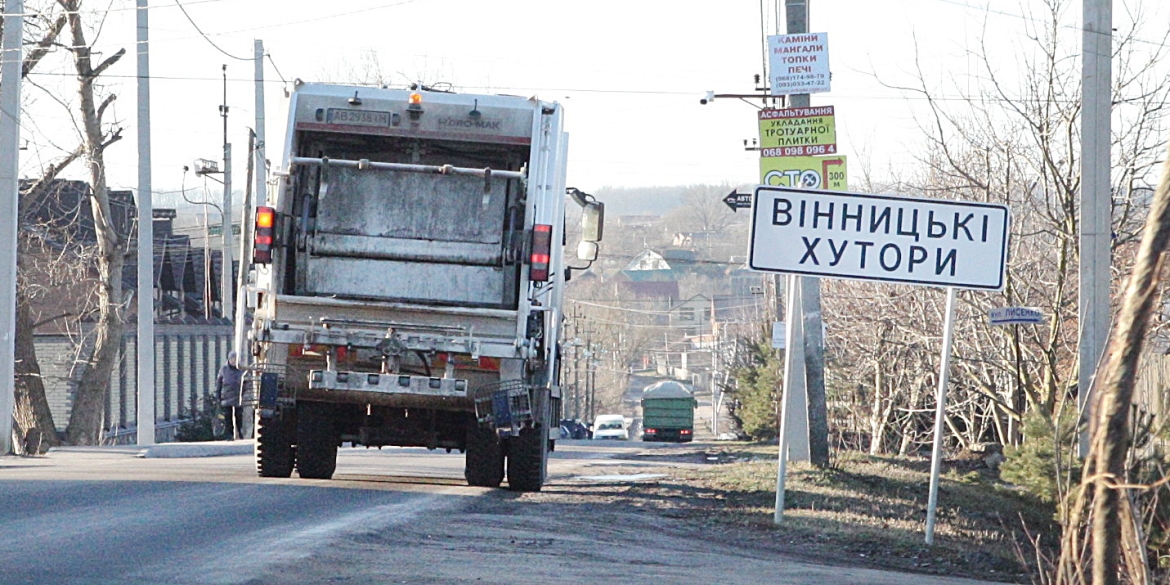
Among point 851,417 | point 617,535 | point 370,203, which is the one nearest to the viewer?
point 617,535

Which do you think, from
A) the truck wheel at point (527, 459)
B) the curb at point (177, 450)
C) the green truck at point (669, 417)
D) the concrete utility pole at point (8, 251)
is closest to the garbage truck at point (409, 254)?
the truck wheel at point (527, 459)

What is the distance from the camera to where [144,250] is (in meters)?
24.8

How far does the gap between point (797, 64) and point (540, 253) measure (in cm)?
609

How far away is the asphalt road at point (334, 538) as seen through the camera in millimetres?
6895

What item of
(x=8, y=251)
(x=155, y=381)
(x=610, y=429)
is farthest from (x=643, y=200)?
(x=8, y=251)

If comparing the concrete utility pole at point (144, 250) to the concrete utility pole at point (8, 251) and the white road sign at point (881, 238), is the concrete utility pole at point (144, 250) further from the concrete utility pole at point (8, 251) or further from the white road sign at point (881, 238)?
the white road sign at point (881, 238)

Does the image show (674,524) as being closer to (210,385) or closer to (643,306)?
(210,385)

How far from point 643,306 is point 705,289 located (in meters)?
15.8

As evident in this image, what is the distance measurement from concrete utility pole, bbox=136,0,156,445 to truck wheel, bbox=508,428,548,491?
13.6m

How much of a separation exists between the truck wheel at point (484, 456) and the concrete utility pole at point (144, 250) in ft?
43.4

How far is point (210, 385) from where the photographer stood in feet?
153

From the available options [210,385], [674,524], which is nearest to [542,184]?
[674,524]

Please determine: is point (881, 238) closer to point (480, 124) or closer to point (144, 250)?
point (480, 124)

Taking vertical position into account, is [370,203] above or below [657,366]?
above
